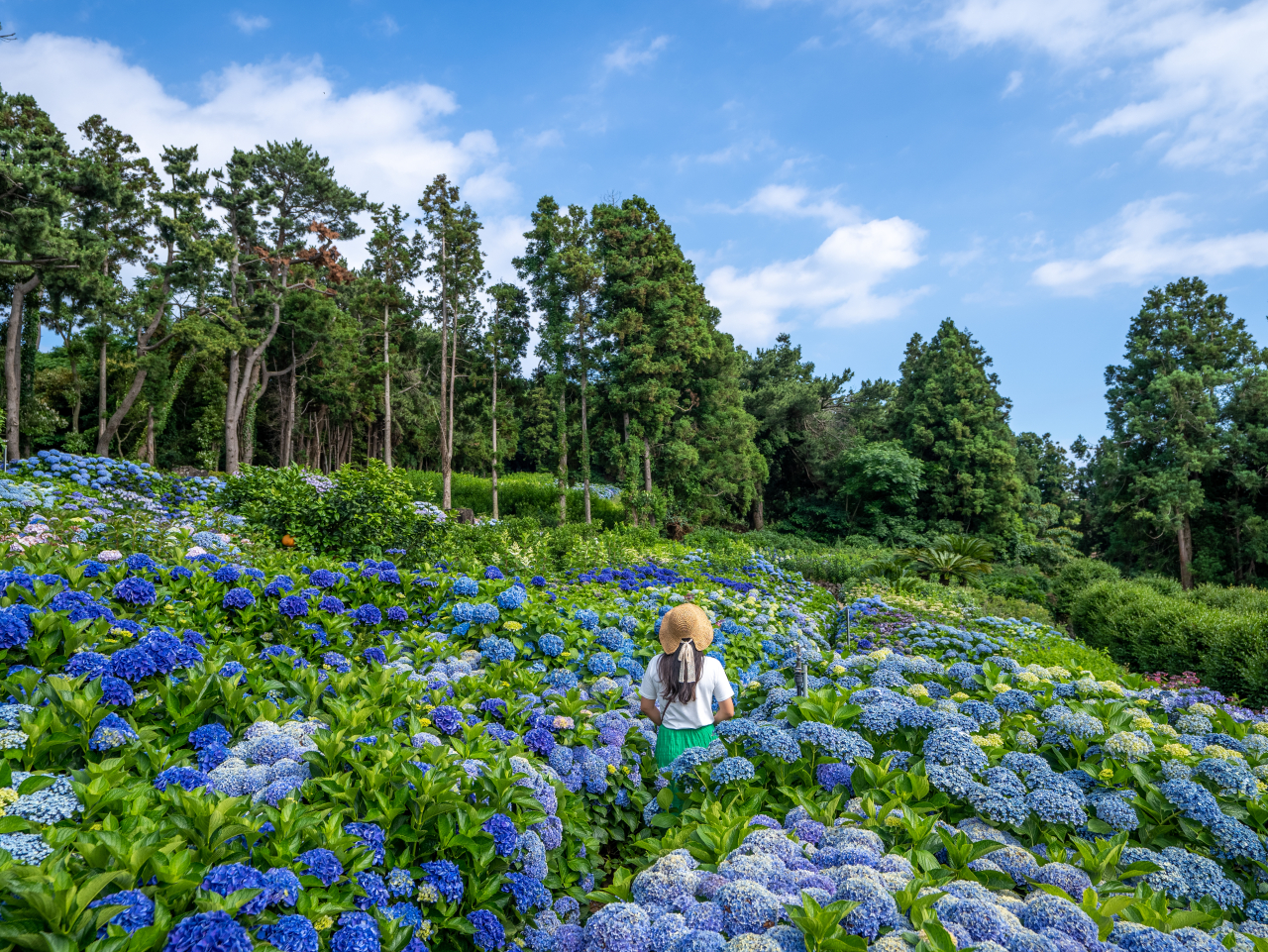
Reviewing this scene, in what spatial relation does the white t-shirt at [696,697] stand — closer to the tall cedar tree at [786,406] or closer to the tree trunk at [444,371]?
the tree trunk at [444,371]

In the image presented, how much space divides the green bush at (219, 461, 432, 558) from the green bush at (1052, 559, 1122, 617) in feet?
42.3

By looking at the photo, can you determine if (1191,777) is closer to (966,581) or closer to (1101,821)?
(1101,821)

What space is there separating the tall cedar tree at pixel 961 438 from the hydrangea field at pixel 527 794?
23.7 meters

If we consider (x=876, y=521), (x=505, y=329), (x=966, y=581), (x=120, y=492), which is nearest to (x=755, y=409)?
(x=876, y=521)

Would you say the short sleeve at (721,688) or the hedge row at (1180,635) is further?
the hedge row at (1180,635)

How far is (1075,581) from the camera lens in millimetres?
15609

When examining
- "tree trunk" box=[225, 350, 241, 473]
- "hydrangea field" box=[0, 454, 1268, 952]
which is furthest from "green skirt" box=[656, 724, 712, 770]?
"tree trunk" box=[225, 350, 241, 473]

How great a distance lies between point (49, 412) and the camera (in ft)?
59.7

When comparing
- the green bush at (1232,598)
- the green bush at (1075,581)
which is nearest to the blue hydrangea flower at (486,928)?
the green bush at (1232,598)

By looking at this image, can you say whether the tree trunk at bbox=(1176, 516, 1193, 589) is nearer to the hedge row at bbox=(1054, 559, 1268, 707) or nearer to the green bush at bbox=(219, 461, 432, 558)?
the hedge row at bbox=(1054, 559, 1268, 707)

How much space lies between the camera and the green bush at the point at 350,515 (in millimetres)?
6922

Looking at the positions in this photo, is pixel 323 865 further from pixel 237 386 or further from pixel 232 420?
pixel 237 386

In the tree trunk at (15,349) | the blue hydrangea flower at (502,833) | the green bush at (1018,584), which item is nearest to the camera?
the blue hydrangea flower at (502,833)

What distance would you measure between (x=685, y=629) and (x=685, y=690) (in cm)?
29
